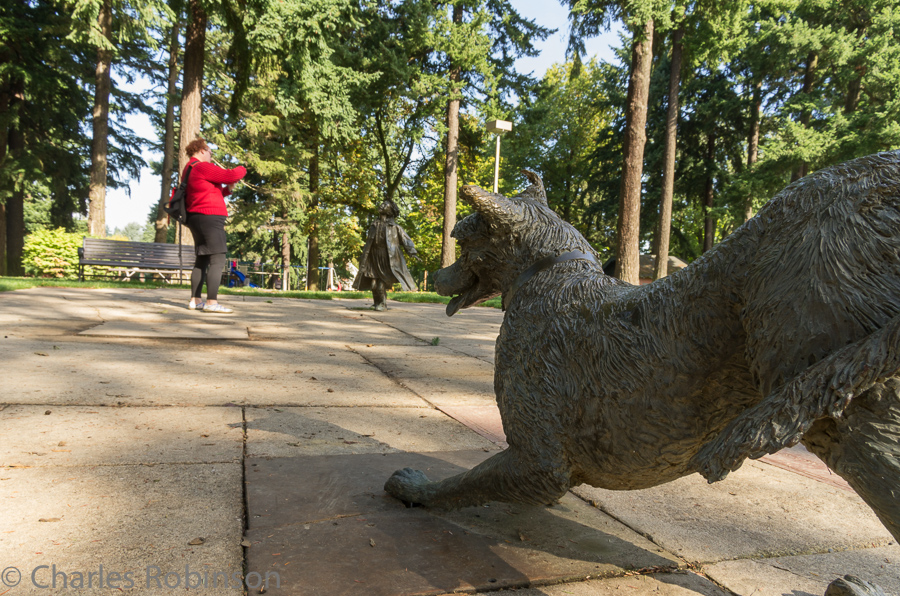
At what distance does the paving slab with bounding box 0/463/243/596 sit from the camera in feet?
5.67

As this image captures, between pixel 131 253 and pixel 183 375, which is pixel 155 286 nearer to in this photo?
pixel 131 253

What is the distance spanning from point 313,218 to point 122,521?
21104mm

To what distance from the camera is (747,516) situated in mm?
2402

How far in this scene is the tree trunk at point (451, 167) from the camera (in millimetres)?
18562

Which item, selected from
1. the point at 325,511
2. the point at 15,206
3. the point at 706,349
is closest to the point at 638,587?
the point at 706,349

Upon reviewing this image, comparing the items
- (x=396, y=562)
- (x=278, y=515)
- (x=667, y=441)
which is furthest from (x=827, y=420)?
(x=278, y=515)

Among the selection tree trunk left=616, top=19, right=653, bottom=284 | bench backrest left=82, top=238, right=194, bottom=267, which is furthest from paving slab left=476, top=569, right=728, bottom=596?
bench backrest left=82, top=238, right=194, bottom=267

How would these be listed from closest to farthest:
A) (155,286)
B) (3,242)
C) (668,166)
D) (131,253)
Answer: (155,286) < (131,253) < (668,166) < (3,242)

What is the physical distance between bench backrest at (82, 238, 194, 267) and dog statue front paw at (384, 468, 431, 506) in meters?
13.9

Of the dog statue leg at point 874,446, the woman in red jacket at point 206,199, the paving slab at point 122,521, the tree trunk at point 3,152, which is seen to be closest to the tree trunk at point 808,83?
the woman in red jacket at point 206,199

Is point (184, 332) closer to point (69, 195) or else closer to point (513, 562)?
point (513, 562)

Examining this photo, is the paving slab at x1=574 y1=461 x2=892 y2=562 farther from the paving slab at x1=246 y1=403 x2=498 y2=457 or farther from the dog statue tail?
the dog statue tail

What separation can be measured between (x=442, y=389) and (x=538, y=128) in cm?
2496

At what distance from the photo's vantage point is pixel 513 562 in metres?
1.93
